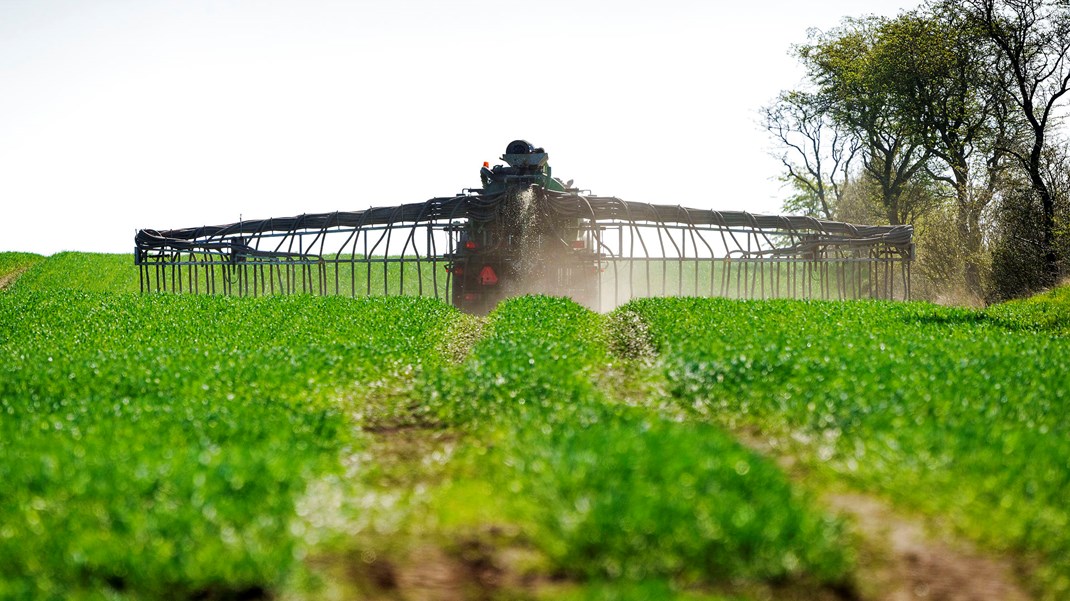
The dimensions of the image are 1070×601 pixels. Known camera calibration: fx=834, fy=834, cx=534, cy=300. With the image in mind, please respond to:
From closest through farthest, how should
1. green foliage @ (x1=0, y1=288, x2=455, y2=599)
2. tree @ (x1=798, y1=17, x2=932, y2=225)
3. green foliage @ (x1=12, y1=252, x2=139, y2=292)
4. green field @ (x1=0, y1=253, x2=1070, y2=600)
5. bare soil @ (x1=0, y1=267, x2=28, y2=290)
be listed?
green foliage @ (x1=0, y1=288, x2=455, y2=599) < green field @ (x1=0, y1=253, x2=1070, y2=600) < tree @ (x1=798, y1=17, x2=932, y2=225) < green foliage @ (x1=12, y1=252, x2=139, y2=292) < bare soil @ (x1=0, y1=267, x2=28, y2=290)

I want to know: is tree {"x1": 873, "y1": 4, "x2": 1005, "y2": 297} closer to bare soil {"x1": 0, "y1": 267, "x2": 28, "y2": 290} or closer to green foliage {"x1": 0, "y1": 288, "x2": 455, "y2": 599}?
green foliage {"x1": 0, "y1": 288, "x2": 455, "y2": 599}

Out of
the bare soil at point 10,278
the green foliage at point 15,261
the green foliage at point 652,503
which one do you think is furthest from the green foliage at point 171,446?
the green foliage at point 15,261

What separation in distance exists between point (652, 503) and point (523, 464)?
1668mm

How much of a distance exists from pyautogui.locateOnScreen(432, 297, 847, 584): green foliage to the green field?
2 cm

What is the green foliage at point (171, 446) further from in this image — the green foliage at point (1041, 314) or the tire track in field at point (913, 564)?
the green foliage at point (1041, 314)

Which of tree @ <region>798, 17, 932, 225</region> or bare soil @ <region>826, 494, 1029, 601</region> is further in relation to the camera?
tree @ <region>798, 17, 932, 225</region>

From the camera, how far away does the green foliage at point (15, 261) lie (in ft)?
177

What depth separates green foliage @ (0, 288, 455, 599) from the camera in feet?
16.1

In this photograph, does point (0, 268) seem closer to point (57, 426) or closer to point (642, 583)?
point (57, 426)

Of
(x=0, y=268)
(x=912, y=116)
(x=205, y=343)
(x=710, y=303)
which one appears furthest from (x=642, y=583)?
(x=0, y=268)

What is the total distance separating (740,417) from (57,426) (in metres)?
7.16

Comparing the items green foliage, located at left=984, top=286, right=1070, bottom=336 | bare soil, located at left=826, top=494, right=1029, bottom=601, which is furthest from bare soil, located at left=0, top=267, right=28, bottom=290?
bare soil, located at left=826, top=494, right=1029, bottom=601

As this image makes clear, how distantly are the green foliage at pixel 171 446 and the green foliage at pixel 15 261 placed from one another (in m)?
44.0

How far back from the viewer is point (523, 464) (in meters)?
6.89
